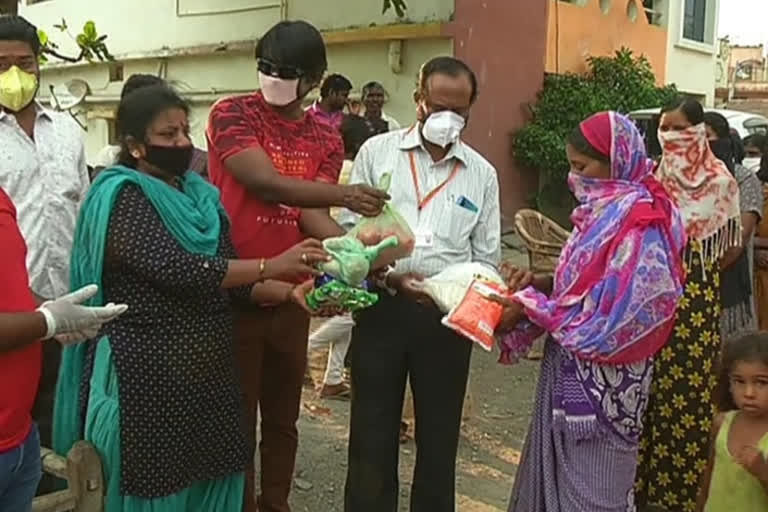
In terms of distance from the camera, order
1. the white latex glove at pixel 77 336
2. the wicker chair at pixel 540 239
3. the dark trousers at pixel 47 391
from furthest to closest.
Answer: the wicker chair at pixel 540 239
the dark trousers at pixel 47 391
the white latex glove at pixel 77 336

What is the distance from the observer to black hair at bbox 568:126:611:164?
276 centimetres

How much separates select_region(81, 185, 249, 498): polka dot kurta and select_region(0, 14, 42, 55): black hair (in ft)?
3.41

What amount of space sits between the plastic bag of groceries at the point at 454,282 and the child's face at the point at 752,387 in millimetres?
829

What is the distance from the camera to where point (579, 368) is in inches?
110

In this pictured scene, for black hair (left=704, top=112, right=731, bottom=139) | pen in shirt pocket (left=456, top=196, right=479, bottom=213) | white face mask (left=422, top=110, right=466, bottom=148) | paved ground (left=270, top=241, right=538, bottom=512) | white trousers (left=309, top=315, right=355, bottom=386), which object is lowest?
paved ground (left=270, top=241, right=538, bottom=512)

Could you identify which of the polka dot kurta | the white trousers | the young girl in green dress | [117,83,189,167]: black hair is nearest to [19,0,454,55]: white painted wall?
the white trousers

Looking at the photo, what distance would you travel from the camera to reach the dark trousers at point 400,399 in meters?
3.13

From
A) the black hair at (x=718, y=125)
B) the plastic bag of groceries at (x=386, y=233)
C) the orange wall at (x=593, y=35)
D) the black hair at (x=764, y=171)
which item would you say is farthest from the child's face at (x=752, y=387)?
the orange wall at (x=593, y=35)

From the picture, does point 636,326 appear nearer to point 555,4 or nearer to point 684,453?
point 684,453

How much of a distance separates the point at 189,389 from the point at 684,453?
232 cm

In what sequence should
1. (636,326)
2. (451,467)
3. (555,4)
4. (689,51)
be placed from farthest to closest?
(689,51) → (555,4) → (451,467) → (636,326)

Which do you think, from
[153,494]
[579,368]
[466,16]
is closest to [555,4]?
[466,16]

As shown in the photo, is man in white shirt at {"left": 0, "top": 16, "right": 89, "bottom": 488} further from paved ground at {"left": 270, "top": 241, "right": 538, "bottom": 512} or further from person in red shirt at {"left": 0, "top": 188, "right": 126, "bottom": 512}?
paved ground at {"left": 270, "top": 241, "right": 538, "bottom": 512}

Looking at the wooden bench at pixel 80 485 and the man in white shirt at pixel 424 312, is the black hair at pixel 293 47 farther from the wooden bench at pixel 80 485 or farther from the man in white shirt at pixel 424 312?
the wooden bench at pixel 80 485
